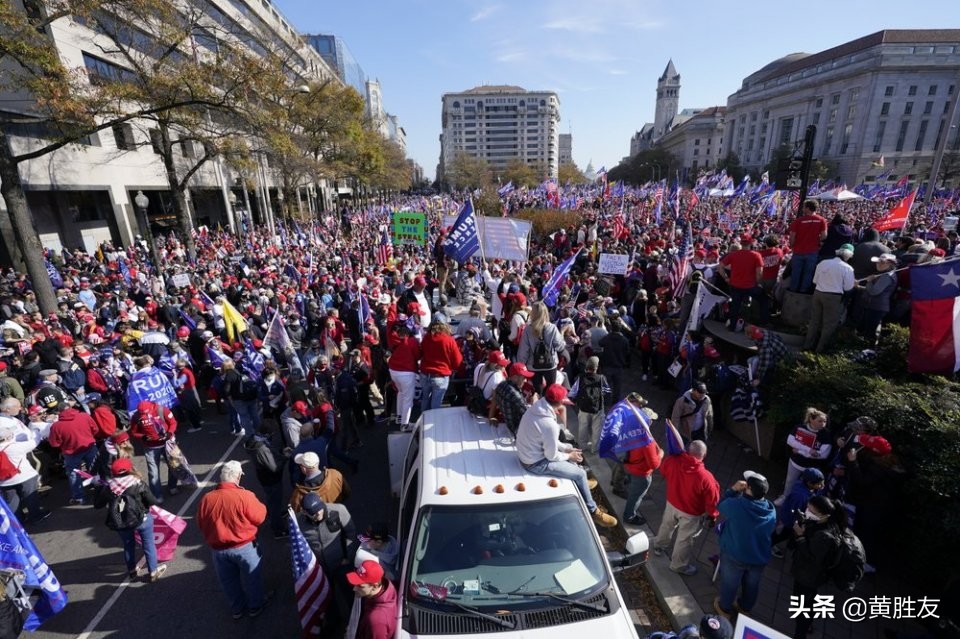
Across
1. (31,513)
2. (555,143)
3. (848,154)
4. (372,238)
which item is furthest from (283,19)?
(555,143)

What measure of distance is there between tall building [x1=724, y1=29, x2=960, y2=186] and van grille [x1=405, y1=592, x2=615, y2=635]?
9505cm

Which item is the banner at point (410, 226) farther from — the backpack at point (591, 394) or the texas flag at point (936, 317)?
the texas flag at point (936, 317)

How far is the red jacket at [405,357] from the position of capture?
7.00m

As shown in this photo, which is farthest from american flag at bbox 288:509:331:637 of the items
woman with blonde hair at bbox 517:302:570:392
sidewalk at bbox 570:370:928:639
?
woman with blonde hair at bbox 517:302:570:392

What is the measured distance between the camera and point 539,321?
22.5 feet

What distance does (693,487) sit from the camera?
4.59 meters

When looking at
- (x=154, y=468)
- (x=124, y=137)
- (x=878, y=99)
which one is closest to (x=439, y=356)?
(x=154, y=468)

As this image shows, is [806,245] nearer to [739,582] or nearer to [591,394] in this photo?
[591,394]

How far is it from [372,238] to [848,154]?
88.8 m

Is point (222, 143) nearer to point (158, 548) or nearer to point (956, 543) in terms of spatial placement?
point (158, 548)

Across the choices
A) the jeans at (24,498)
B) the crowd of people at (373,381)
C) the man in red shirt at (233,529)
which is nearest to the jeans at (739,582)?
the crowd of people at (373,381)

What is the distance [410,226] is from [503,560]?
12970 millimetres

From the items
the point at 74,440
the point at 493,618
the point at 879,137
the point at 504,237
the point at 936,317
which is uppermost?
the point at 879,137

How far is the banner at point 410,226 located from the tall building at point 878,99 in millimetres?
87190
